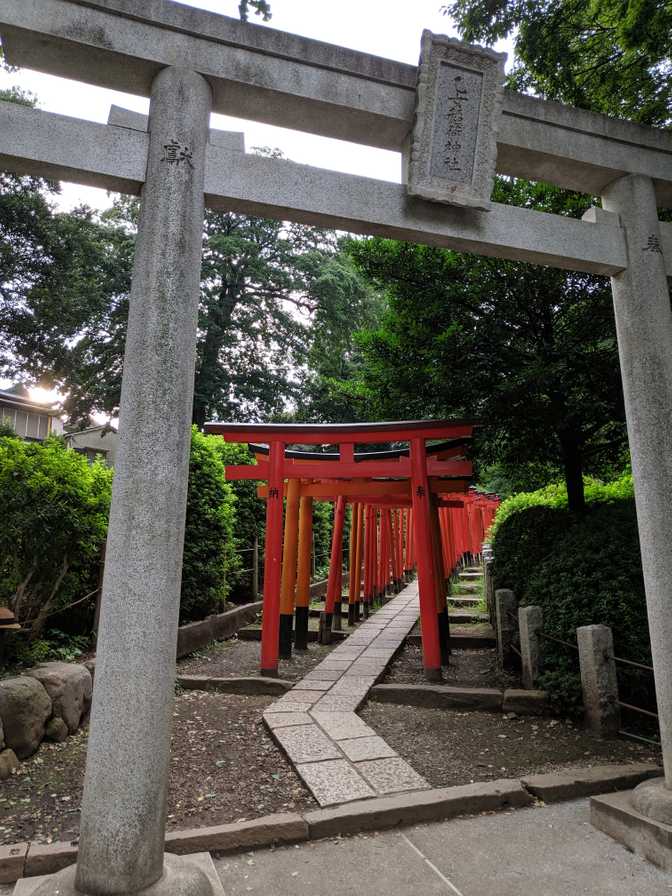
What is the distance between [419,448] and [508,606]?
235 centimetres

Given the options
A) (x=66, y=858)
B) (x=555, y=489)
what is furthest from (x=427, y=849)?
(x=555, y=489)

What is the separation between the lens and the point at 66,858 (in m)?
3.18

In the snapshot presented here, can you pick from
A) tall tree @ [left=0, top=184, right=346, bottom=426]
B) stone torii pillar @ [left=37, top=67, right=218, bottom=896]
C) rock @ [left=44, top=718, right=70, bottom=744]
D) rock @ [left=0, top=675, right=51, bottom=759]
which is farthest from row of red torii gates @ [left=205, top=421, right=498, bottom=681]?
tall tree @ [left=0, top=184, right=346, bottom=426]

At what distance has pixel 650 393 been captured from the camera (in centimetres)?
368

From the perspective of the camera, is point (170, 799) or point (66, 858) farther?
point (170, 799)

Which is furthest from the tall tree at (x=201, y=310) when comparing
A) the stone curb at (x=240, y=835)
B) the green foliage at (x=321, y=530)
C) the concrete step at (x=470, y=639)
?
the stone curb at (x=240, y=835)

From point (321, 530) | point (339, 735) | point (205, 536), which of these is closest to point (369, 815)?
point (339, 735)

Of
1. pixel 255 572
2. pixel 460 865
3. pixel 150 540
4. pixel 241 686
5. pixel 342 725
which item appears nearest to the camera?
pixel 150 540

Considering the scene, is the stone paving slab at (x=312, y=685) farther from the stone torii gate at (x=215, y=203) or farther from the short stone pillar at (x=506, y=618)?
the stone torii gate at (x=215, y=203)

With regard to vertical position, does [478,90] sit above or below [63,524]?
above

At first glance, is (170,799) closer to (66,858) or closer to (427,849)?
(66,858)

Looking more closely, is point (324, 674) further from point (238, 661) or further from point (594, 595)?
point (594, 595)

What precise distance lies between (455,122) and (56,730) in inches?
219

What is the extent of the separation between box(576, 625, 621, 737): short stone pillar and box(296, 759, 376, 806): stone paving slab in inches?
92.4
